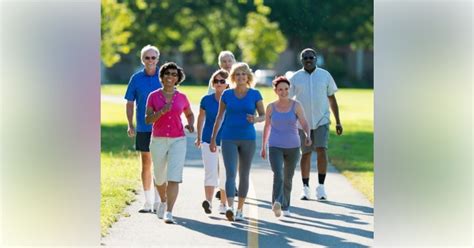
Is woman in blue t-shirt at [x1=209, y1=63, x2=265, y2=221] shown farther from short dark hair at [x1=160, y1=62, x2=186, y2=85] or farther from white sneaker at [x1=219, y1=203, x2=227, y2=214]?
white sneaker at [x1=219, y1=203, x2=227, y2=214]

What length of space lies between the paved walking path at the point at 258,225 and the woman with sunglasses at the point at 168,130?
0.38 metres

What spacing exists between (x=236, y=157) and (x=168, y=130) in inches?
30.2

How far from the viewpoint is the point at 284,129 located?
11.8 m

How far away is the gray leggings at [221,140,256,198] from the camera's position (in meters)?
11.4

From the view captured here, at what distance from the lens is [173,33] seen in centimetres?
7606

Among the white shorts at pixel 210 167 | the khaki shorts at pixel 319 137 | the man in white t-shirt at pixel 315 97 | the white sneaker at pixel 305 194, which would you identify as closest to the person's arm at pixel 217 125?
the white shorts at pixel 210 167

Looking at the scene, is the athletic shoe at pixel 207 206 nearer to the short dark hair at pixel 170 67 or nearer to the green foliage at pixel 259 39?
the short dark hair at pixel 170 67

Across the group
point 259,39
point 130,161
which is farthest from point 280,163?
point 259,39

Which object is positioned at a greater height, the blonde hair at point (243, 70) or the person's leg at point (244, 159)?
the blonde hair at point (243, 70)

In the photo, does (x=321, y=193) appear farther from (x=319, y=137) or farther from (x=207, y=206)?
(x=207, y=206)

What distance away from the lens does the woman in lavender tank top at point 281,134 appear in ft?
38.4

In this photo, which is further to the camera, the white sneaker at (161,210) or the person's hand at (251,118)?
the white sneaker at (161,210)

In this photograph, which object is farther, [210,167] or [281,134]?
[210,167]
